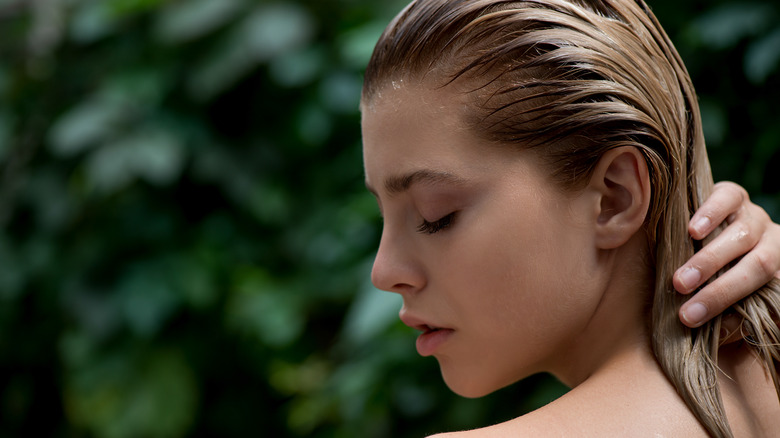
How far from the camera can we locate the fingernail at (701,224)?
944 mm

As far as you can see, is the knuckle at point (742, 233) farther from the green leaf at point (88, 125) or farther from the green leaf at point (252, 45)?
the green leaf at point (88, 125)

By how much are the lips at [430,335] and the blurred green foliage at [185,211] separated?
3.91 ft

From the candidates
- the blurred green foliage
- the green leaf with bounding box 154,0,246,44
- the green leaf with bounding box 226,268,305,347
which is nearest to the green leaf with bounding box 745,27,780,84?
the blurred green foliage

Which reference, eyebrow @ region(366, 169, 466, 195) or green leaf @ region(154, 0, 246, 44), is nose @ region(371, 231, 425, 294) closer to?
eyebrow @ region(366, 169, 466, 195)

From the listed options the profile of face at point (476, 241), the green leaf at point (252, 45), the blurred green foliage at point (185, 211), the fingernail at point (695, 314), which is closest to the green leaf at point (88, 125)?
the blurred green foliage at point (185, 211)

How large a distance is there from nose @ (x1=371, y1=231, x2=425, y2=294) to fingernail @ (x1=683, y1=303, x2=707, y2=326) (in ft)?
1.02

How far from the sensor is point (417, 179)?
0.91m

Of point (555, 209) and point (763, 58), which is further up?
point (555, 209)

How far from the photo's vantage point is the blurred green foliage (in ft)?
8.15

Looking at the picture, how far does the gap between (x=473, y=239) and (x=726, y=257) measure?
0.31 metres

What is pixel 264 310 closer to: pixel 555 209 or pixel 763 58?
pixel 763 58

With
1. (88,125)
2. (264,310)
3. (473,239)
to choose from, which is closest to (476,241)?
(473,239)

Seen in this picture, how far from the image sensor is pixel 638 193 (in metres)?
0.91

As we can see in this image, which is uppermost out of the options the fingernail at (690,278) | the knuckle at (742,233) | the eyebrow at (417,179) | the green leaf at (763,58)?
the eyebrow at (417,179)
